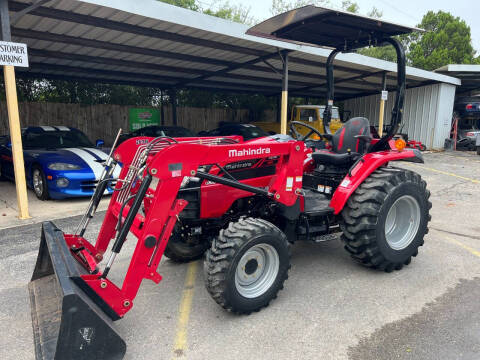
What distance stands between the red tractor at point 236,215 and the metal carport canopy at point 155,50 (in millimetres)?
3703

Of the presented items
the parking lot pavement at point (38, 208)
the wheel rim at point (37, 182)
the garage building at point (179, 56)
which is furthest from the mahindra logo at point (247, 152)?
the wheel rim at point (37, 182)

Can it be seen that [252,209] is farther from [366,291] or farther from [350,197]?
[366,291]

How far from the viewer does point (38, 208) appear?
19.9 ft

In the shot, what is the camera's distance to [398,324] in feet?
9.06

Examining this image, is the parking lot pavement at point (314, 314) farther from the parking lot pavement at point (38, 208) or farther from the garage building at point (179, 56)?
the garage building at point (179, 56)

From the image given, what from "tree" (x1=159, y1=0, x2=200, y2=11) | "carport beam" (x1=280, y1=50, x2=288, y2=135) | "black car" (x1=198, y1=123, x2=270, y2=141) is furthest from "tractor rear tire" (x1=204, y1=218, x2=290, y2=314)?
"tree" (x1=159, y1=0, x2=200, y2=11)

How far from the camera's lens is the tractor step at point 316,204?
11.2 feet

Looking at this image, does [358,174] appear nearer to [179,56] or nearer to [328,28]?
[328,28]

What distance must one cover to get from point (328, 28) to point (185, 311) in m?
3.00

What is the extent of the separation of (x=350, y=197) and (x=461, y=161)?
11547 millimetres

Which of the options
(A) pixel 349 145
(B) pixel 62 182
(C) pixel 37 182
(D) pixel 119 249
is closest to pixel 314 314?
(D) pixel 119 249

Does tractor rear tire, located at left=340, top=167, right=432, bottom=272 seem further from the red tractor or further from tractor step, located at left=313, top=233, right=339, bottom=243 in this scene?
tractor step, located at left=313, top=233, right=339, bottom=243

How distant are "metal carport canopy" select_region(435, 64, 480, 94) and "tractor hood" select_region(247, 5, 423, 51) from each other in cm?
1417

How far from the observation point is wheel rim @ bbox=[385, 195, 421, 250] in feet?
12.3
